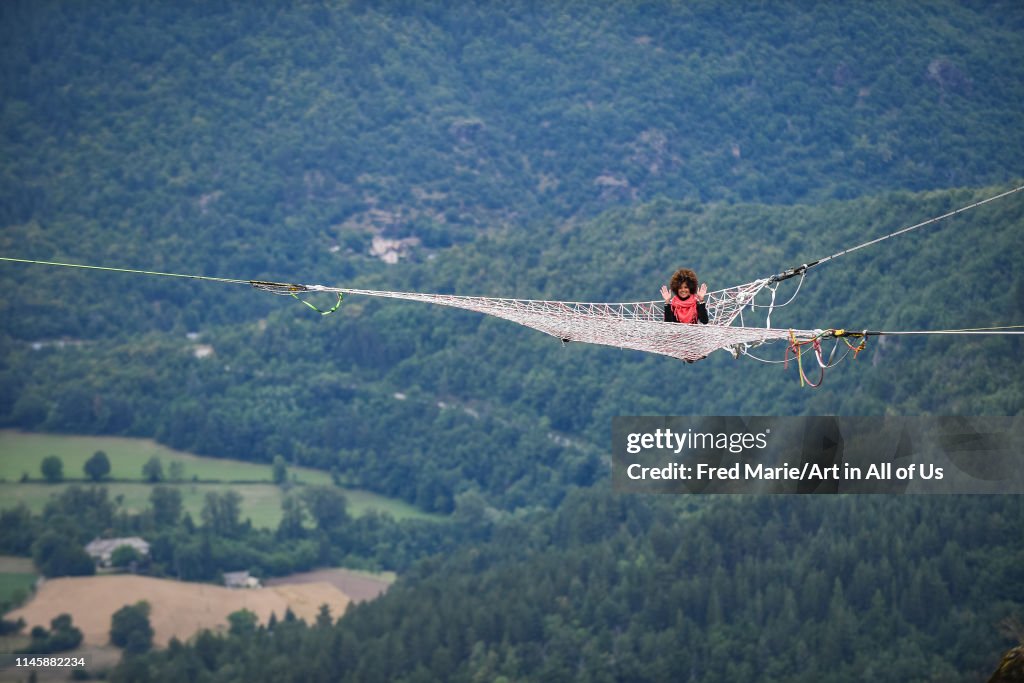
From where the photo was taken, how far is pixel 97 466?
4183 inches

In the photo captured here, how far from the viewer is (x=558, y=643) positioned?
76.9 m

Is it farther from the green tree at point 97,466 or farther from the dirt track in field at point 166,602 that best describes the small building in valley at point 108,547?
the green tree at point 97,466

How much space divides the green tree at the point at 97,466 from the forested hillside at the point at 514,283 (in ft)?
14.1

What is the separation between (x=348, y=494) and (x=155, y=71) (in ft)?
256

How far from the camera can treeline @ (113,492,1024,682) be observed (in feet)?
230

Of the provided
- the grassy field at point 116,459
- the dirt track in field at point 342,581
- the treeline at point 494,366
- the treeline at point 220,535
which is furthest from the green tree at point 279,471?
the dirt track in field at point 342,581

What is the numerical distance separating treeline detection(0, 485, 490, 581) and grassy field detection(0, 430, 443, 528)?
38.1 inches

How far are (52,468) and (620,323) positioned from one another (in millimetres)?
79923

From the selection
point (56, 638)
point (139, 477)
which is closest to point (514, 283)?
point (139, 477)

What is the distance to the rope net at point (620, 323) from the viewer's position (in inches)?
1120

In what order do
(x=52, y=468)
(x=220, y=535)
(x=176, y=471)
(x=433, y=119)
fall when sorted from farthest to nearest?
(x=433, y=119), (x=176, y=471), (x=52, y=468), (x=220, y=535)

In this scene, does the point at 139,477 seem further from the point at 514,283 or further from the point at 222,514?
the point at 514,283

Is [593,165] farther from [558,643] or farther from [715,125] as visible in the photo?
[558,643]

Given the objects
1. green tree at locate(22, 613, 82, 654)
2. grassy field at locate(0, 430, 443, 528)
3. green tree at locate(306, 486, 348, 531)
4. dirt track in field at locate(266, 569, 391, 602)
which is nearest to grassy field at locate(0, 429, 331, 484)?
grassy field at locate(0, 430, 443, 528)
